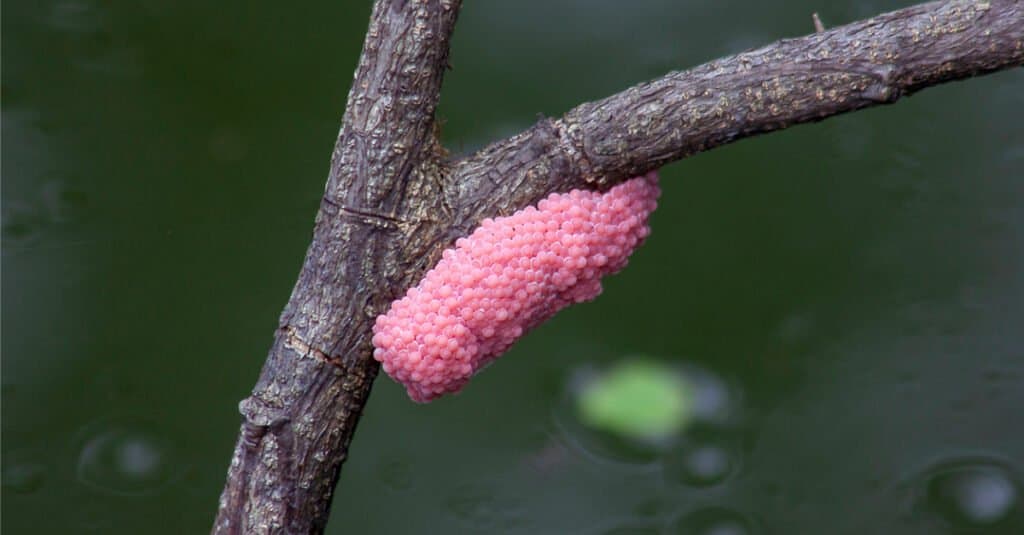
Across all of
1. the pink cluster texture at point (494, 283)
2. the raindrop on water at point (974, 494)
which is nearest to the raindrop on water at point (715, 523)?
the raindrop on water at point (974, 494)

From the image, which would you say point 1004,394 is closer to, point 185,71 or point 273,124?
point 273,124

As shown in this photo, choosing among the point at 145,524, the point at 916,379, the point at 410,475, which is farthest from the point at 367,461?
the point at 916,379

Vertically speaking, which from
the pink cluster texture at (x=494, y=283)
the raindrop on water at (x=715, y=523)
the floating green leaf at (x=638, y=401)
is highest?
the floating green leaf at (x=638, y=401)

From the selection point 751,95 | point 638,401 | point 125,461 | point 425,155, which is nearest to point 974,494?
point 638,401

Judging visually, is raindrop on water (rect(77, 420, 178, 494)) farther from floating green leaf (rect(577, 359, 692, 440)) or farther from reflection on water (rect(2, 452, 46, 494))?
floating green leaf (rect(577, 359, 692, 440))

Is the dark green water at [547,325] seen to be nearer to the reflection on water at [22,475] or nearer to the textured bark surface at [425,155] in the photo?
the reflection on water at [22,475]

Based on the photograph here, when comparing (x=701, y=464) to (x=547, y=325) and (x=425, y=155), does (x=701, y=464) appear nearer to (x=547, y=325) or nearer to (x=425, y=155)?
(x=547, y=325)

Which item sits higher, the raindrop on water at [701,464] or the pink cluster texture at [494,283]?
the raindrop on water at [701,464]
